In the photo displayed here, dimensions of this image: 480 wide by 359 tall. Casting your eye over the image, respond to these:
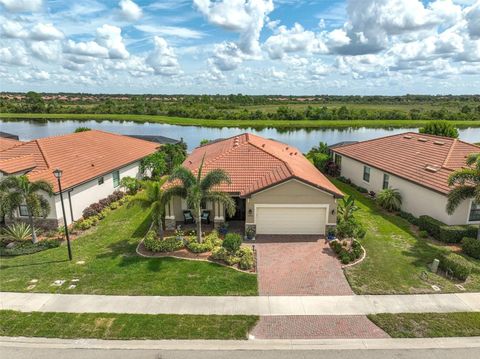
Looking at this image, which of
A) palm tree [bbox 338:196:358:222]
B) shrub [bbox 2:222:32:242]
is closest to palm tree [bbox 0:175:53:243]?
shrub [bbox 2:222:32:242]

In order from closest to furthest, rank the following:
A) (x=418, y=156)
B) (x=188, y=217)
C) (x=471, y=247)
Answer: (x=471, y=247) < (x=188, y=217) < (x=418, y=156)

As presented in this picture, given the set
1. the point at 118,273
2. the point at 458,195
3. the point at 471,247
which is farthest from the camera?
the point at 458,195

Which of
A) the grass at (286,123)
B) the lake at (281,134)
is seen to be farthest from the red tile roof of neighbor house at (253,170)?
the grass at (286,123)

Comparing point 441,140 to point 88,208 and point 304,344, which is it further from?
point 88,208

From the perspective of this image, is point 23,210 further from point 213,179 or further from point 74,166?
point 213,179

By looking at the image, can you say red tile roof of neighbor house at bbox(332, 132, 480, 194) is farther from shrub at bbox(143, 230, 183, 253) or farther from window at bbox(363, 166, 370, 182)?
shrub at bbox(143, 230, 183, 253)

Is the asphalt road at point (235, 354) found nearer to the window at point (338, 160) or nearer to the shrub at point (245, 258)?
the shrub at point (245, 258)

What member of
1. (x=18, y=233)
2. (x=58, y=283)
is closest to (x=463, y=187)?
(x=58, y=283)
